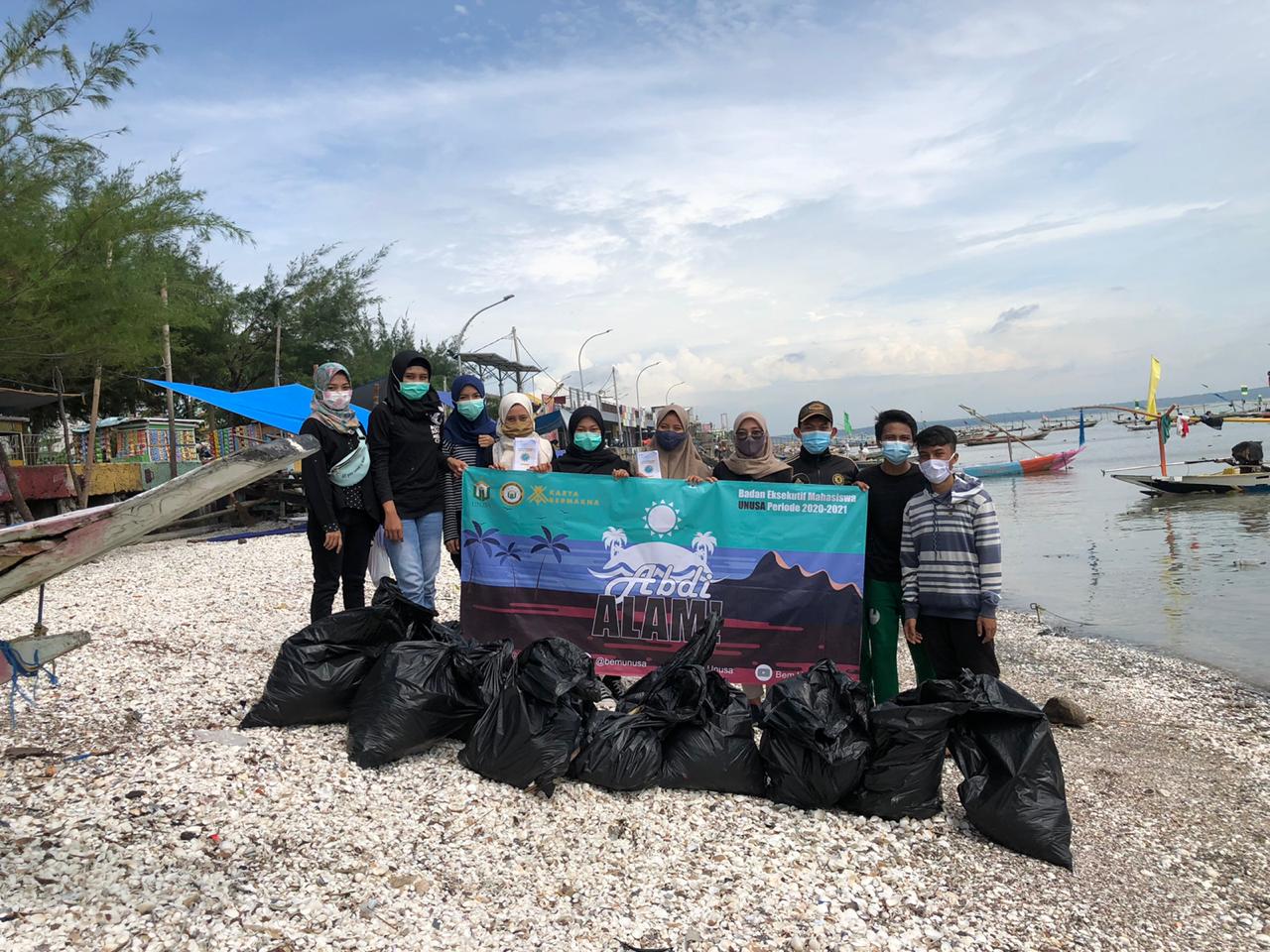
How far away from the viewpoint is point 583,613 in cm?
504

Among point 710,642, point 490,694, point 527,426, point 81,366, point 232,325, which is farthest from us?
point 232,325

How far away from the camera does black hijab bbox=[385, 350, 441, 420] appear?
16.4 feet

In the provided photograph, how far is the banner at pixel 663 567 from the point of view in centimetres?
486

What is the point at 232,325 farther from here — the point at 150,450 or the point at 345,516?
the point at 345,516

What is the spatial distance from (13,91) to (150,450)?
1003 centimetres

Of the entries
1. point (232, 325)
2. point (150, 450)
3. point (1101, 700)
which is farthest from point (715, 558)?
point (232, 325)

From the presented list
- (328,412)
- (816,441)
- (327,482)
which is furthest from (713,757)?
(328,412)

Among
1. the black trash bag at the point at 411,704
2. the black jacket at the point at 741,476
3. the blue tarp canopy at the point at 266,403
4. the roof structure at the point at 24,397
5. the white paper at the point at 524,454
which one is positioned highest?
the roof structure at the point at 24,397

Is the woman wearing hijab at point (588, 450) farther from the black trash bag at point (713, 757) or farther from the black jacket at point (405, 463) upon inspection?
the black trash bag at point (713, 757)

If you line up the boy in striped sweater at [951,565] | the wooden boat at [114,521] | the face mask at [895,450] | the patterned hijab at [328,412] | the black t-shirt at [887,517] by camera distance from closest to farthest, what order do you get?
1. the wooden boat at [114,521]
2. the boy in striped sweater at [951,565]
3. the face mask at [895,450]
4. the black t-shirt at [887,517]
5. the patterned hijab at [328,412]

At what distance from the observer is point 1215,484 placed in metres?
25.2

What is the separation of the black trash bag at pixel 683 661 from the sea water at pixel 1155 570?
6.75m

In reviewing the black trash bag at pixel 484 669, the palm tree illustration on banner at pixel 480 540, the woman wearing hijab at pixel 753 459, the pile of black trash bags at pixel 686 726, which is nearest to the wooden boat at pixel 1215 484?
the woman wearing hijab at pixel 753 459

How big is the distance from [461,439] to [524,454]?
1.49ft
